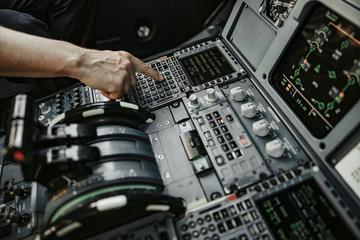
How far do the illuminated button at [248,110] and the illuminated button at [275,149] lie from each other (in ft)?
0.62

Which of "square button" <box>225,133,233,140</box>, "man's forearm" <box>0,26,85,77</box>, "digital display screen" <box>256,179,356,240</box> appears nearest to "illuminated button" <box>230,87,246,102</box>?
"square button" <box>225,133,233,140</box>

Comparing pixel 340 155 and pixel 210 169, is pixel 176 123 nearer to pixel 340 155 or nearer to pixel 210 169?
pixel 210 169

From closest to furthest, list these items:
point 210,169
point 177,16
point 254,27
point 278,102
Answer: point 210,169
point 278,102
point 254,27
point 177,16

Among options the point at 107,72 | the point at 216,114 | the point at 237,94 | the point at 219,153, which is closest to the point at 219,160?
the point at 219,153

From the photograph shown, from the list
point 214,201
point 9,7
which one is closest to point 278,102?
point 214,201

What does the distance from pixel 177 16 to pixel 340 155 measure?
195 centimetres

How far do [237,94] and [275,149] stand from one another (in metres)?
0.36

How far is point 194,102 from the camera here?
1.38 metres

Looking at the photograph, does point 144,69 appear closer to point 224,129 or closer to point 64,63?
point 64,63

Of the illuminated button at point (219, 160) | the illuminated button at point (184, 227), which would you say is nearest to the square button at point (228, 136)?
the illuminated button at point (219, 160)

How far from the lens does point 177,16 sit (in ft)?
8.27

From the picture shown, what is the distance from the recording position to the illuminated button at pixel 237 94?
1375 mm

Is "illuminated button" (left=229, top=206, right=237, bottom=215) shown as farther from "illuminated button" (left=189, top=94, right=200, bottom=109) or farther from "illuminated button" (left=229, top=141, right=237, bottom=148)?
"illuminated button" (left=189, top=94, right=200, bottom=109)

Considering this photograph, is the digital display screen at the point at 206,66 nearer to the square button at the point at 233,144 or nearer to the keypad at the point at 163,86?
the keypad at the point at 163,86
